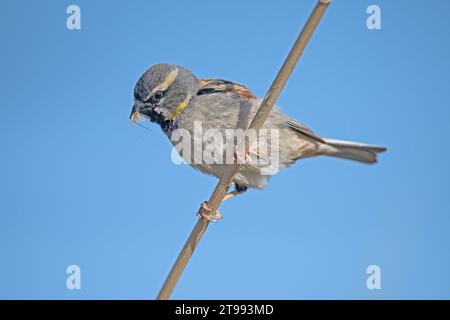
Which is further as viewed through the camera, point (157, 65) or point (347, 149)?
point (347, 149)

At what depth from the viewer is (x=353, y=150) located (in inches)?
274

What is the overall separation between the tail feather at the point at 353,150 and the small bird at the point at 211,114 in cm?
28

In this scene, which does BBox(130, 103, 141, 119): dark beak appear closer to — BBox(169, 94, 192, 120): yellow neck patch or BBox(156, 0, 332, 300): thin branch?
BBox(169, 94, 192, 120): yellow neck patch

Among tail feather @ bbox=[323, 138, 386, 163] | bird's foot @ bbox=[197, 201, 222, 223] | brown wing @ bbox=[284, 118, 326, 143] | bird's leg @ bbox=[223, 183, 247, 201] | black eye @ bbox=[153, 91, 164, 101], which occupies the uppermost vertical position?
black eye @ bbox=[153, 91, 164, 101]

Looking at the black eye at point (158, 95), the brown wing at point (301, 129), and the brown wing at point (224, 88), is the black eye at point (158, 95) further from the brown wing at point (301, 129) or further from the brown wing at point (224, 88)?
the brown wing at point (301, 129)

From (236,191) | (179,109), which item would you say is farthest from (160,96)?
(236,191)

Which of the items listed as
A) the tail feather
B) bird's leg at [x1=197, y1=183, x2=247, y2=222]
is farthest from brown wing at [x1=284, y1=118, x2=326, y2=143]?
bird's leg at [x1=197, y1=183, x2=247, y2=222]

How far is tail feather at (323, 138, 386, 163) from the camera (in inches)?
270

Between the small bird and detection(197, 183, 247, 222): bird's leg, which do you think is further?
the small bird

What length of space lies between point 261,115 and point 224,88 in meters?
2.34
